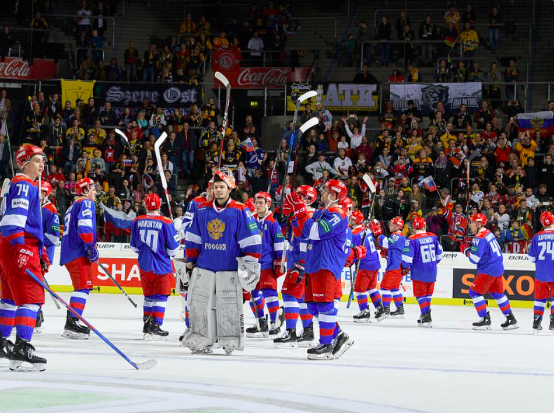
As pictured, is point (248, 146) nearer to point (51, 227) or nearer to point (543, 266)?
point (543, 266)

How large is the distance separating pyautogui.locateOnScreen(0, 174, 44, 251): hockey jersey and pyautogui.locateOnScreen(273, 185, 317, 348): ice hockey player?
3.17 metres

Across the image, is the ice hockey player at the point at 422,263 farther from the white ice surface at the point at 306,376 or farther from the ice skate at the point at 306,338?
the ice skate at the point at 306,338

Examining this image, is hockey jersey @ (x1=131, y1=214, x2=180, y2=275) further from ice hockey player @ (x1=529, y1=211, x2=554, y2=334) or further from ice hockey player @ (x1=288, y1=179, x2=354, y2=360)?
ice hockey player @ (x1=529, y1=211, x2=554, y2=334)

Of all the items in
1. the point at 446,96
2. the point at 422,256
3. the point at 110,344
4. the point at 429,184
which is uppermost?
the point at 446,96

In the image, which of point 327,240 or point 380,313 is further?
point 380,313

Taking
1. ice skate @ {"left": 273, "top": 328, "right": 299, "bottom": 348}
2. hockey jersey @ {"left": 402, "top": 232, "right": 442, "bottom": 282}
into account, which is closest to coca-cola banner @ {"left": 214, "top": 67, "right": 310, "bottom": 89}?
hockey jersey @ {"left": 402, "top": 232, "right": 442, "bottom": 282}

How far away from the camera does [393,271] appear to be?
14914 millimetres

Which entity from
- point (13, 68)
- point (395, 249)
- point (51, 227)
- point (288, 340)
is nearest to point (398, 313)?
point (395, 249)

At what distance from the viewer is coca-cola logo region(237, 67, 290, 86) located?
24.8m

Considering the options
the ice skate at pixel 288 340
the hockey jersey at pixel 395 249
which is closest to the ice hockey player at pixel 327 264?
the ice skate at pixel 288 340

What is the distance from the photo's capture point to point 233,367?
8.14 metres

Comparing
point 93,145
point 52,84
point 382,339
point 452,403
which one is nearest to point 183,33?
point 52,84

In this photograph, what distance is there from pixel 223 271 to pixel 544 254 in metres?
6.18

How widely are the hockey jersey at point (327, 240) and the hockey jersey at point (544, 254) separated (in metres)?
4.96
